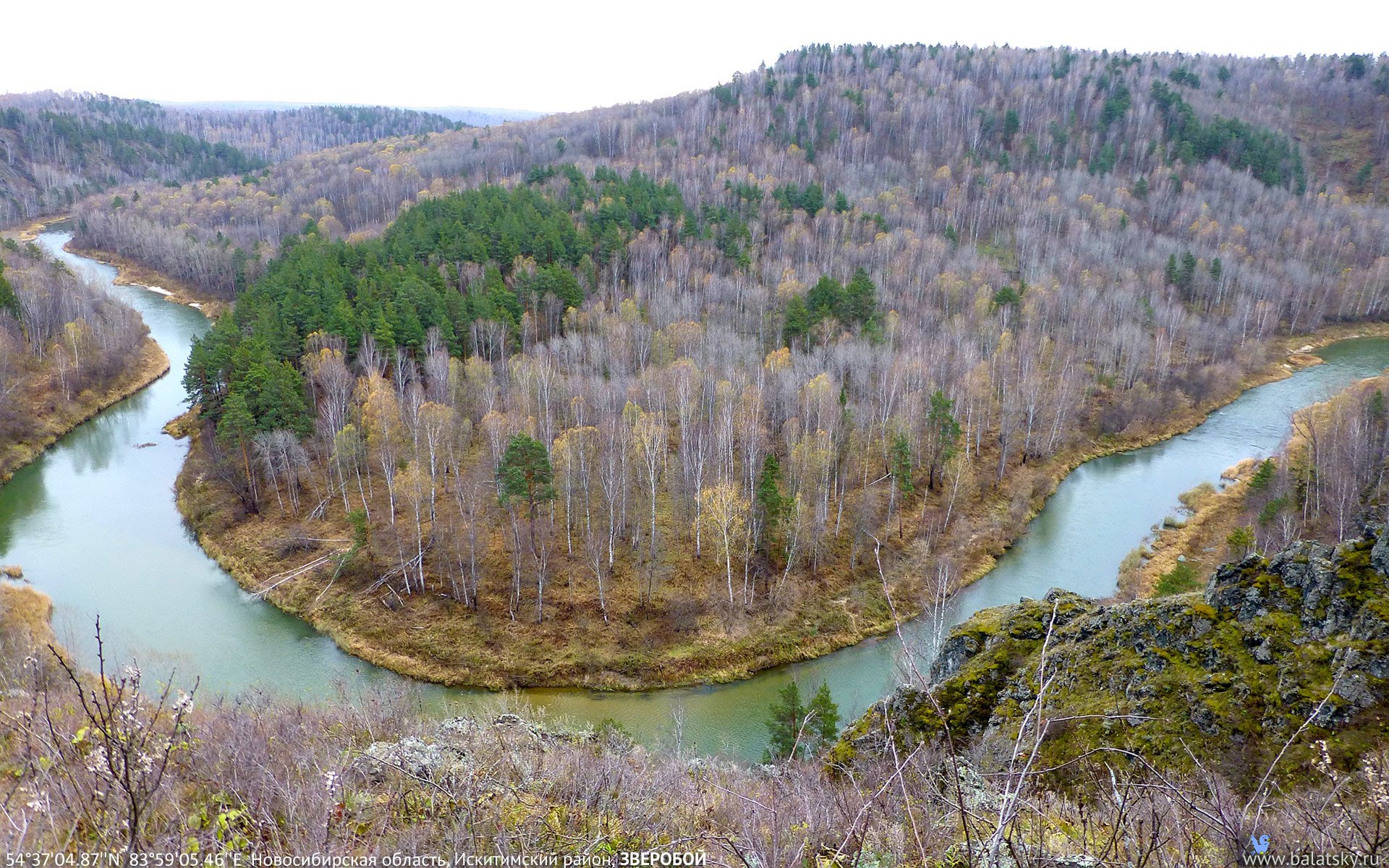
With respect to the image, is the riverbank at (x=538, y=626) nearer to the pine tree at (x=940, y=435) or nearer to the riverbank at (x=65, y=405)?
the pine tree at (x=940, y=435)

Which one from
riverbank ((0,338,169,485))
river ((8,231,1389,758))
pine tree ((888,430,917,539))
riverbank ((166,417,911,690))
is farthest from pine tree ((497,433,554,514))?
riverbank ((0,338,169,485))

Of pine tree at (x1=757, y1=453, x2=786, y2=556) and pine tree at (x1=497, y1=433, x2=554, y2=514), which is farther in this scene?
pine tree at (x1=757, y1=453, x2=786, y2=556)

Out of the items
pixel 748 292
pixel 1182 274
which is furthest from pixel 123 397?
pixel 1182 274

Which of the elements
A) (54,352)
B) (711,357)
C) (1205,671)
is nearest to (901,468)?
(711,357)

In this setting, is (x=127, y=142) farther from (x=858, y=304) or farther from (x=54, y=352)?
(x=858, y=304)

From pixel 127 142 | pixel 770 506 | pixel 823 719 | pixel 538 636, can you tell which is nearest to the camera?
pixel 823 719

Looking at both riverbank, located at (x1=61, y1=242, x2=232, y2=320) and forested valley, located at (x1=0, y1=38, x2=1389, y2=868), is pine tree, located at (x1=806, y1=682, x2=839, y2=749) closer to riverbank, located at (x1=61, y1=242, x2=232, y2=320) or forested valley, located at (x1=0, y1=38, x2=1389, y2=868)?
forested valley, located at (x1=0, y1=38, x2=1389, y2=868)

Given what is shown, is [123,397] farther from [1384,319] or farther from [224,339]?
[1384,319]

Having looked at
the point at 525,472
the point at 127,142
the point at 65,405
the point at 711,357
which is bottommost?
the point at 65,405
